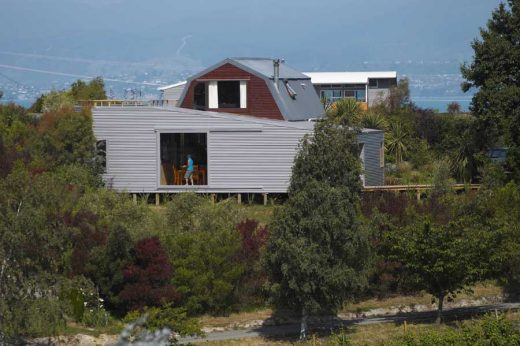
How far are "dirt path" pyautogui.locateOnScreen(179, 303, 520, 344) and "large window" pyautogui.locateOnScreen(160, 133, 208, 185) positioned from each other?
16.4 meters

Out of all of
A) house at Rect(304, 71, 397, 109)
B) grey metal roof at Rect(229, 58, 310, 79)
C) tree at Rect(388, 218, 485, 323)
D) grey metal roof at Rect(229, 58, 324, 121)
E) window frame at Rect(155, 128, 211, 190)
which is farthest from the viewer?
house at Rect(304, 71, 397, 109)

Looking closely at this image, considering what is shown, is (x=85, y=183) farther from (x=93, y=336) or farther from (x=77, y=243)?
(x=93, y=336)

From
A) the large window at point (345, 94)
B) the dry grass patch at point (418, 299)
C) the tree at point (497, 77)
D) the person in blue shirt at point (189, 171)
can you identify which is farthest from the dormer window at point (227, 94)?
the large window at point (345, 94)

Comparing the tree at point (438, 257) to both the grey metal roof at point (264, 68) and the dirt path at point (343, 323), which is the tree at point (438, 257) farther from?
the grey metal roof at point (264, 68)

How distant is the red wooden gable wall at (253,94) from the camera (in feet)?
172

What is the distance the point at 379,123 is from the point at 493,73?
382 inches

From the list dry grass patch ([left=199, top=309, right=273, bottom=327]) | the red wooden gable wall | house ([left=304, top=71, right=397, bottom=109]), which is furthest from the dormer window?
house ([left=304, top=71, right=397, bottom=109])

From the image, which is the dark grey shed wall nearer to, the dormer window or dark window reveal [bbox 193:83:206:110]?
the dormer window

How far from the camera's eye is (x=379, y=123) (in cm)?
5681

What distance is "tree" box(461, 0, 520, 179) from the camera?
46.8m

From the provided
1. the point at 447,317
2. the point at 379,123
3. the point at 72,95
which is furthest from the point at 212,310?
the point at 72,95

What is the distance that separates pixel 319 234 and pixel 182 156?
794 inches

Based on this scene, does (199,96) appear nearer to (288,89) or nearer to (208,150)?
(288,89)

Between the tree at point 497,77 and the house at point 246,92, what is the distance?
29.2ft
